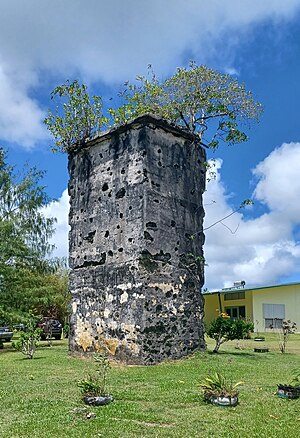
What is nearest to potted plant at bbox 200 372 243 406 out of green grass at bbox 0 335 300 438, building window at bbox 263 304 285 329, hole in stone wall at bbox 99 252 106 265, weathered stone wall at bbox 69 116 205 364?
green grass at bbox 0 335 300 438

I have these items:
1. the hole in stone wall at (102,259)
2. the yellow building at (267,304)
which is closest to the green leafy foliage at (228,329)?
the hole in stone wall at (102,259)

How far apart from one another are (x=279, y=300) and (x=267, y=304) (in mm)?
901

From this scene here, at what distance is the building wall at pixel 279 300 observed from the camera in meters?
33.0

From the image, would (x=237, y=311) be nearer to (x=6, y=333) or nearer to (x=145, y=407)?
(x=6, y=333)

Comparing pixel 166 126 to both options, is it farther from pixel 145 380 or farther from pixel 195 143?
pixel 145 380

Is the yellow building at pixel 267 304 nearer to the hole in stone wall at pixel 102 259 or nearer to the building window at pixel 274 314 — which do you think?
the building window at pixel 274 314

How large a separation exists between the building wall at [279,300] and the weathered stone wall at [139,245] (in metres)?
21.5

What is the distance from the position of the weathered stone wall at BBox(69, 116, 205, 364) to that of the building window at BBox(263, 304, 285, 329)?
70.6 feet

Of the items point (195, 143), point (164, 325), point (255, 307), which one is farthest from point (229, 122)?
point (255, 307)

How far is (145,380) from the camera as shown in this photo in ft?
30.8

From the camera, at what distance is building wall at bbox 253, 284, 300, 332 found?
33.0m

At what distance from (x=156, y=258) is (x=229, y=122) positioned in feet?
17.3

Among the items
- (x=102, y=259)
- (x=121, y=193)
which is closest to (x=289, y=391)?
(x=102, y=259)

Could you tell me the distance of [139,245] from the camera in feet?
39.5
